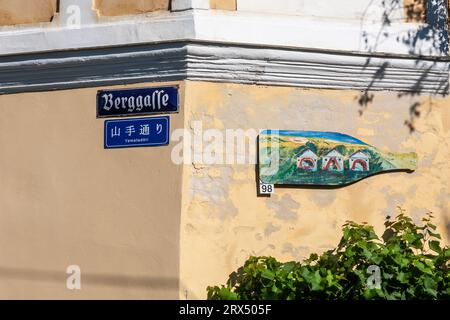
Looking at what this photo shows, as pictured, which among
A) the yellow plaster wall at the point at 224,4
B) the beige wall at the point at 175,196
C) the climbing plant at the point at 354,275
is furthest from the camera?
the yellow plaster wall at the point at 224,4

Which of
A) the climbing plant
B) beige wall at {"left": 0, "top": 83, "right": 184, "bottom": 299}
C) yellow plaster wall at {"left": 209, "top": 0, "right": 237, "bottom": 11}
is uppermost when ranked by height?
yellow plaster wall at {"left": 209, "top": 0, "right": 237, "bottom": 11}

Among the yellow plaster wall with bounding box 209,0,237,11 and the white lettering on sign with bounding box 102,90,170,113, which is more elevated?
the yellow plaster wall with bounding box 209,0,237,11

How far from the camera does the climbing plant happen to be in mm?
7785

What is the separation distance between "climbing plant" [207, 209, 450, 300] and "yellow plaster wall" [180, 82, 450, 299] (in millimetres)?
189

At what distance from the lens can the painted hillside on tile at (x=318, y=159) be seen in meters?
8.23

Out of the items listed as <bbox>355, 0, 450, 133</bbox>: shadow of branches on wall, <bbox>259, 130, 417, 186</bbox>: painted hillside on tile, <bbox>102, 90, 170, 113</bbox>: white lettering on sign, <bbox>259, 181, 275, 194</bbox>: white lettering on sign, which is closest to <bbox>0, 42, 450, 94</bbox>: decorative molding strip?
<bbox>355, 0, 450, 133</bbox>: shadow of branches on wall

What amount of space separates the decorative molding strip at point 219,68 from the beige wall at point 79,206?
0.17 meters

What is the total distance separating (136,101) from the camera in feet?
27.0

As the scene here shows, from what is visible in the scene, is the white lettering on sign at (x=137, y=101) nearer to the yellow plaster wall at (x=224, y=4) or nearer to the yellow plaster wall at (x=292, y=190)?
the yellow plaster wall at (x=292, y=190)

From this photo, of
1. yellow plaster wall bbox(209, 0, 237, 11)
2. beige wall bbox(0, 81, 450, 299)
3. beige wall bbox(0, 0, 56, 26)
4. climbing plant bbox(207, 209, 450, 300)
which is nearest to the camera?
climbing plant bbox(207, 209, 450, 300)

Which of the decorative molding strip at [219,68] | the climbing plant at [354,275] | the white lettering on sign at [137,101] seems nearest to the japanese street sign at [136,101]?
the white lettering on sign at [137,101]

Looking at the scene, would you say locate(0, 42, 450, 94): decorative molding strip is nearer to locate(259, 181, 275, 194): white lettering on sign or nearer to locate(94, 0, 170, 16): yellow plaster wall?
locate(94, 0, 170, 16): yellow plaster wall

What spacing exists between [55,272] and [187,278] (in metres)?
1.21

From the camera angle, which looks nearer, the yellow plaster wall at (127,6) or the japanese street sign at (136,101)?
the japanese street sign at (136,101)
